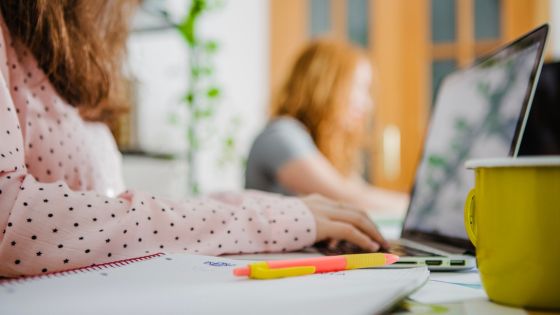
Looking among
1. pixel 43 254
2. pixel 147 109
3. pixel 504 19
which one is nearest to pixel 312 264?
pixel 43 254

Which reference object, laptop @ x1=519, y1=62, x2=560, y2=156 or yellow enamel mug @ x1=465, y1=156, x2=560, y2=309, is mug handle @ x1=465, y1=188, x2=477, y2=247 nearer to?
yellow enamel mug @ x1=465, y1=156, x2=560, y2=309

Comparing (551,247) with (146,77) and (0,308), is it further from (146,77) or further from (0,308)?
(146,77)

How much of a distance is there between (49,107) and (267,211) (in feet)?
0.89

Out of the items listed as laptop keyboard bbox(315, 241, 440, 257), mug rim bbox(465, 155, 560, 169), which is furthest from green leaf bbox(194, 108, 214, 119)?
A: mug rim bbox(465, 155, 560, 169)

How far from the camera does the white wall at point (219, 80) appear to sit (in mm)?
2031

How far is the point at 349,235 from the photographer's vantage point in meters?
0.58

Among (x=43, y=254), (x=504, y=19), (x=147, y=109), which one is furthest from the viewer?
(x=504, y=19)

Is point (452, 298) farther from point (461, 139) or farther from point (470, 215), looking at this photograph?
point (461, 139)

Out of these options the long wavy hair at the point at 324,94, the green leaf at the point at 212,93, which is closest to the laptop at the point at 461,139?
the long wavy hair at the point at 324,94

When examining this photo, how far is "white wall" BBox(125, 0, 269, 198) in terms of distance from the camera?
2.03 m

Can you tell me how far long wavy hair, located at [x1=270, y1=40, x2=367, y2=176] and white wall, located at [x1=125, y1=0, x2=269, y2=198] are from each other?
44cm

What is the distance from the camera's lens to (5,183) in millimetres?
452

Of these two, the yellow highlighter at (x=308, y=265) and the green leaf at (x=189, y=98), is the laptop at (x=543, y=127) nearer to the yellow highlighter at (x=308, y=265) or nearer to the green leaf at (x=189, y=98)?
→ the yellow highlighter at (x=308, y=265)

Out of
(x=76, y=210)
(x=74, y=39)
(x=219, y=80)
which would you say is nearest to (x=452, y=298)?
(x=76, y=210)
